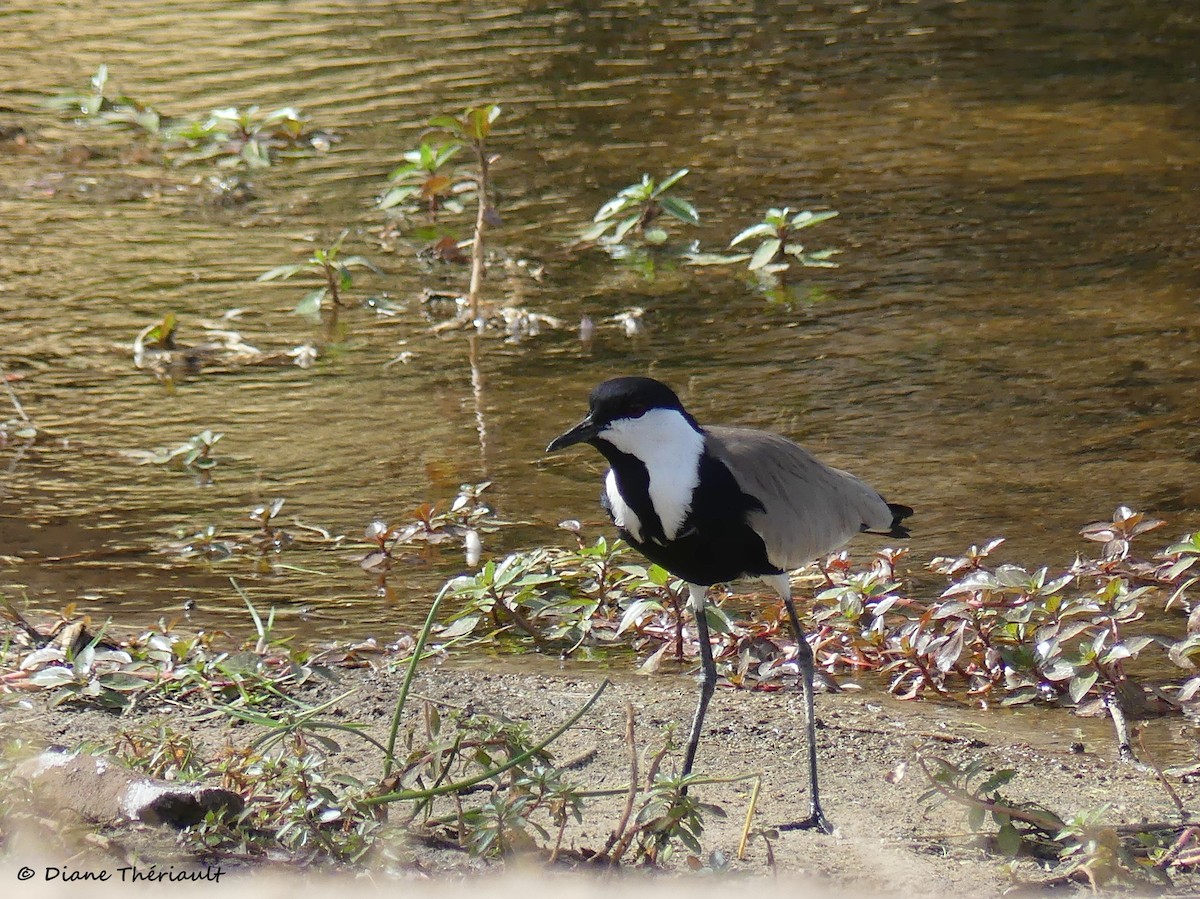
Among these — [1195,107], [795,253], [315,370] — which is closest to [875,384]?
[795,253]

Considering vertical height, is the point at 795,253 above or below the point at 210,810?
below

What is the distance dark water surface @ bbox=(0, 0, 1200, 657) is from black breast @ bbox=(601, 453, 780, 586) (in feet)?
4.12

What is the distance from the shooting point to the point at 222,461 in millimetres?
6301

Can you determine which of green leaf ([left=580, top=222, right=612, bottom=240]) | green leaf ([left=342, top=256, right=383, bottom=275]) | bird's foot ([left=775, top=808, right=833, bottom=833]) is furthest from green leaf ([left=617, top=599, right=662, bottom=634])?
green leaf ([left=580, top=222, right=612, bottom=240])

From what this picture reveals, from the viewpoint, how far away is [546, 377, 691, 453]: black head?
407 centimetres

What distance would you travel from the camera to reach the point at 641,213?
852cm

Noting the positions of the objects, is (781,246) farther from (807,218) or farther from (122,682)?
(122,682)

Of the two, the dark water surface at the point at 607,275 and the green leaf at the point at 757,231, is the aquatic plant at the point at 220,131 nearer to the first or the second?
the dark water surface at the point at 607,275

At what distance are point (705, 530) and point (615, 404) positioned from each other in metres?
0.40

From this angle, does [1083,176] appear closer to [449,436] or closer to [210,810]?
[449,436]

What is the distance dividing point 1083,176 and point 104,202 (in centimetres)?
580

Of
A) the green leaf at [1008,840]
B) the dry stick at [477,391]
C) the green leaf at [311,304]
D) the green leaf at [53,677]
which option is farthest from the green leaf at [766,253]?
the green leaf at [1008,840]

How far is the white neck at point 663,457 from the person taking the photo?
409 cm

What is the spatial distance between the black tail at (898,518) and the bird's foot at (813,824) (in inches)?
49.9
